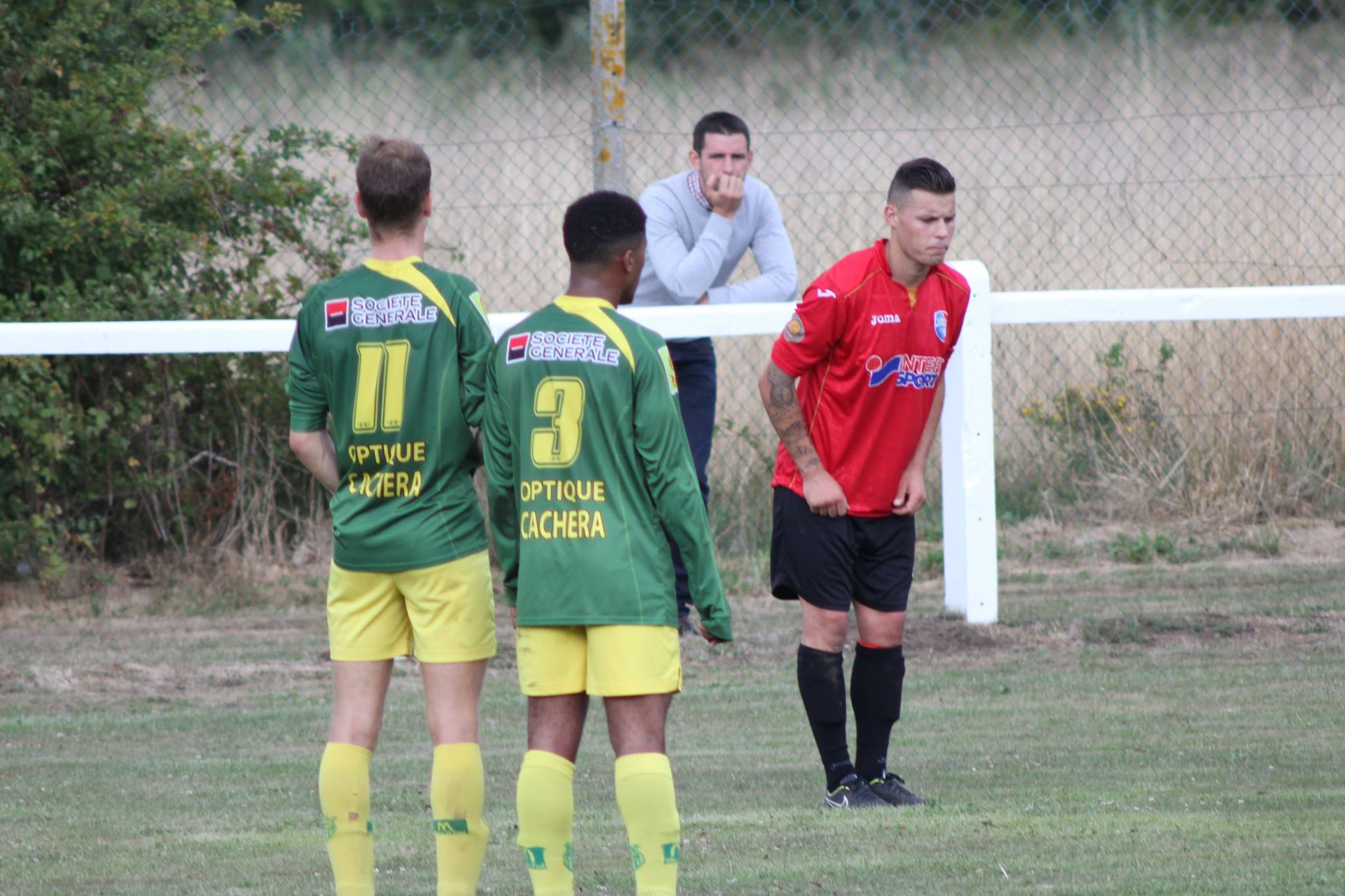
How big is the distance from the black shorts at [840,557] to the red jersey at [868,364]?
7 centimetres

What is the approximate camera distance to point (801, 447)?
5281 mm

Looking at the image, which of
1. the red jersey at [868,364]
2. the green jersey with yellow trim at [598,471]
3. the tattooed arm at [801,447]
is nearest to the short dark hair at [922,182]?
the red jersey at [868,364]

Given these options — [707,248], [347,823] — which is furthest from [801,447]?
[707,248]

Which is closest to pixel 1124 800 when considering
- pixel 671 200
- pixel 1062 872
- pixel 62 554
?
pixel 1062 872

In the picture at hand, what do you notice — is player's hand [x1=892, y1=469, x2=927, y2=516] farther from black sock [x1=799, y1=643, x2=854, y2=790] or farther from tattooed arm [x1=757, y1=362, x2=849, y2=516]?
black sock [x1=799, y1=643, x2=854, y2=790]

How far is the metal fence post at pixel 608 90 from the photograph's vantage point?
8.94m

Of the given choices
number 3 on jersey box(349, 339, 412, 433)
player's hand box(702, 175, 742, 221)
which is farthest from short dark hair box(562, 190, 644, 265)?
player's hand box(702, 175, 742, 221)

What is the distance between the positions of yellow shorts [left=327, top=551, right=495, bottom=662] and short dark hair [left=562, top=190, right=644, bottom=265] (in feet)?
2.59

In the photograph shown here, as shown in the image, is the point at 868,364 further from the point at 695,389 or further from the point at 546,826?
the point at 695,389

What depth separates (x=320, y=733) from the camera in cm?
665

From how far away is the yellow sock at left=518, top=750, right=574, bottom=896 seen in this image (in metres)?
3.91

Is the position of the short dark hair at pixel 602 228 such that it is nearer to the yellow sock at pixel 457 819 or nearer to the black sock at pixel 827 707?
the yellow sock at pixel 457 819

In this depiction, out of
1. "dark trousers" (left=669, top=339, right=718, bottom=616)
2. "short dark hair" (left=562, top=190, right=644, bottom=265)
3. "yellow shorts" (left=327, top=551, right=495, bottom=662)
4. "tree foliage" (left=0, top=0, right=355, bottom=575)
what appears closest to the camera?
"short dark hair" (left=562, top=190, right=644, bottom=265)

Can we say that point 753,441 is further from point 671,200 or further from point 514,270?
point 671,200
